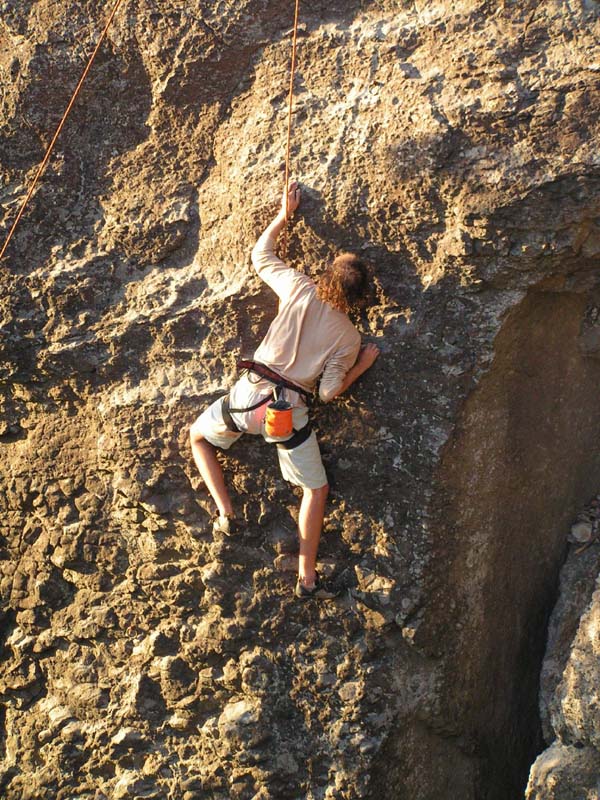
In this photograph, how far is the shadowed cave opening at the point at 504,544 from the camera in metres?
4.03

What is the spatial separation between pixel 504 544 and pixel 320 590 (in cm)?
95

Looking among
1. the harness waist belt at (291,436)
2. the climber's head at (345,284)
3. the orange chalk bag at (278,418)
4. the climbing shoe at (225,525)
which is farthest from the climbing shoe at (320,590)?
the climber's head at (345,284)

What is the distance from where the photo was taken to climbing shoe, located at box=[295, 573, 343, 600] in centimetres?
403

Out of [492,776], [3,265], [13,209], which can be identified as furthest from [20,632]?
[492,776]

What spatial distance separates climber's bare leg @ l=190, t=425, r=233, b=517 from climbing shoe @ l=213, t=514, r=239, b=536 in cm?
3

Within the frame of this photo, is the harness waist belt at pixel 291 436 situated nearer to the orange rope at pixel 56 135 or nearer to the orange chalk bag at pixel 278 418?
the orange chalk bag at pixel 278 418

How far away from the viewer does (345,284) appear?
11.9ft

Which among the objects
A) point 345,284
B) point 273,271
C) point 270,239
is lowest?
point 345,284

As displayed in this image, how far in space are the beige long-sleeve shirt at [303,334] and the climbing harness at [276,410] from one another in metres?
0.03

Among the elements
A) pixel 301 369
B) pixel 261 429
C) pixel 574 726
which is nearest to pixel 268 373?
pixel 301 369

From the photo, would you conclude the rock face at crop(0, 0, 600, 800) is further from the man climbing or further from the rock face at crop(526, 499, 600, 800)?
the rock face at crop(526, 499, 600, 800)

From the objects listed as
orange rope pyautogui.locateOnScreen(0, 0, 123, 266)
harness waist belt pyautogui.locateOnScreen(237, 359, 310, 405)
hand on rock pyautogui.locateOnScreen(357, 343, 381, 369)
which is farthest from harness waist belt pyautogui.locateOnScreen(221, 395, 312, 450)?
orange rope pyautogui.locateOnScreen(0, 0, 123, 266)

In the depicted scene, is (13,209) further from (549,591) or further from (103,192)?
(549,591)

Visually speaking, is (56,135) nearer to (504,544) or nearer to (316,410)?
(316,410)
